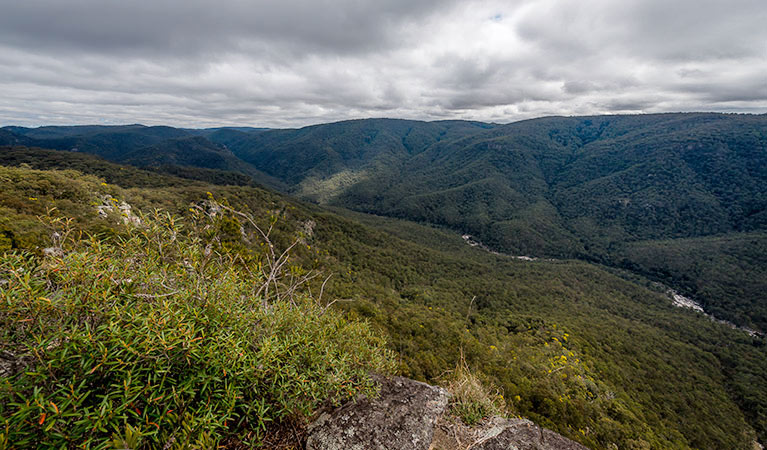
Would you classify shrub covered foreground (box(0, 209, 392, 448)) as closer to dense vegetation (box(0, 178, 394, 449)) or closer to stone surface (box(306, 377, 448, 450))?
dense vegetation (box(0, 178, 394, 449))

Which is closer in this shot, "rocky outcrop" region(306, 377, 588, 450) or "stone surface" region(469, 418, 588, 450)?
"rocky outcrop" region(306, 377, 588, 450)

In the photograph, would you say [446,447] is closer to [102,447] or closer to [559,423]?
[102,447]

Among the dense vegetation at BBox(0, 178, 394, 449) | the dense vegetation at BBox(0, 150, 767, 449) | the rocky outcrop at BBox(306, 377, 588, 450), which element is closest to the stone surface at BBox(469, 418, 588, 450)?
the rocky outcrop at BBox(306, 377, 588, 450)

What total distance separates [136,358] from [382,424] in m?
4.26

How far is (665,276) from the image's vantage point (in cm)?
13300

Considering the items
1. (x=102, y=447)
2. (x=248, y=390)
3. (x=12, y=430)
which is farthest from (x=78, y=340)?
(x=248, y=390)

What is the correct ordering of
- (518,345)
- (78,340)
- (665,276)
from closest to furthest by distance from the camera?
(78,340), (518,345), (665,276)

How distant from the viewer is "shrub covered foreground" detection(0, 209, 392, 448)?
2.51 meters

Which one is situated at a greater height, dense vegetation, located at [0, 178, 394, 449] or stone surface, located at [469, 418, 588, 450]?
dense vegetation, located at [0, 178, 394, 449]

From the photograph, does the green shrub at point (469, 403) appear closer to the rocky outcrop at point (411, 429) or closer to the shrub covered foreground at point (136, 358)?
the rocky outcrop at point (411, 429)

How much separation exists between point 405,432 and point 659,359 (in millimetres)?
85096

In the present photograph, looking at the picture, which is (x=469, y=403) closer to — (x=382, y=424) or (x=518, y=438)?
(x=518, y=438)

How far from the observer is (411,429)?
5227mm

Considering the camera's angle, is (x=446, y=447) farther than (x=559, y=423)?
No
